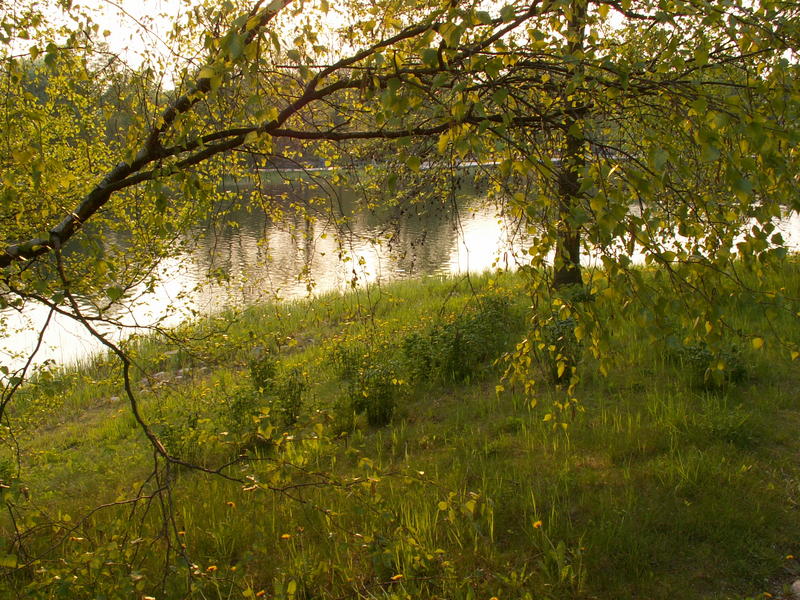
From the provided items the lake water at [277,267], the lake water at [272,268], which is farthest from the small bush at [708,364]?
the lake water at [277,267]

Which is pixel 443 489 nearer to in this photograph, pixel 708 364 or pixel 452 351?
pixel 452 351

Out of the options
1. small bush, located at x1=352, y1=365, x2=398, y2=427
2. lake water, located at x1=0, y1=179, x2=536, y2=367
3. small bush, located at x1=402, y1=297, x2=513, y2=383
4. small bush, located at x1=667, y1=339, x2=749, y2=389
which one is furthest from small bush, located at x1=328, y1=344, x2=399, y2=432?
small bush, located at x1=667, y1=339, x2=749, y2=389

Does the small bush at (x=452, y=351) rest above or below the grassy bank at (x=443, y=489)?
above

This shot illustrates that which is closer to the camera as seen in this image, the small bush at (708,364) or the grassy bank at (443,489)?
the grassy bank at (443,489)

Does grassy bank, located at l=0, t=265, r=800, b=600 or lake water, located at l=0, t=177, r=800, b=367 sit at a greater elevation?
lake water, located at l=0, t=177, r=800, b=367

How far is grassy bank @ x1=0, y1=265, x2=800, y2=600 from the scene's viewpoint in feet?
9.64

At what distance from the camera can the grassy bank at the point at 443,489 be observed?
294 cm

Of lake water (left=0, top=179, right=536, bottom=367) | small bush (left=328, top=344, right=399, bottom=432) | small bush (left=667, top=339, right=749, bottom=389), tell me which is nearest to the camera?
small bush (left=667, top=339, right=749, bottom=389)

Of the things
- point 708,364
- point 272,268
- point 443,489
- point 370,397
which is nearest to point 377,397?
point 370,397

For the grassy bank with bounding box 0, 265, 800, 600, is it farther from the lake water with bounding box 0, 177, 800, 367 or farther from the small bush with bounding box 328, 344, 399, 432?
the lake water with bounding box 0, 177, 800, 367

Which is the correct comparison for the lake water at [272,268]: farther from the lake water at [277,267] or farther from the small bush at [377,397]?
the small bush at [377,397]

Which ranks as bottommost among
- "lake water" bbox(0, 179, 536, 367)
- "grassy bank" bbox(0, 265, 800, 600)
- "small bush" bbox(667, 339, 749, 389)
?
"grassy bank" bbox(0, 265, 800, 600)

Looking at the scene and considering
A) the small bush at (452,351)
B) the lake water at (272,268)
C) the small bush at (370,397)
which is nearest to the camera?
the small bush at (370,397)

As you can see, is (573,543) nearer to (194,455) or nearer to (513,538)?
(513,538)
